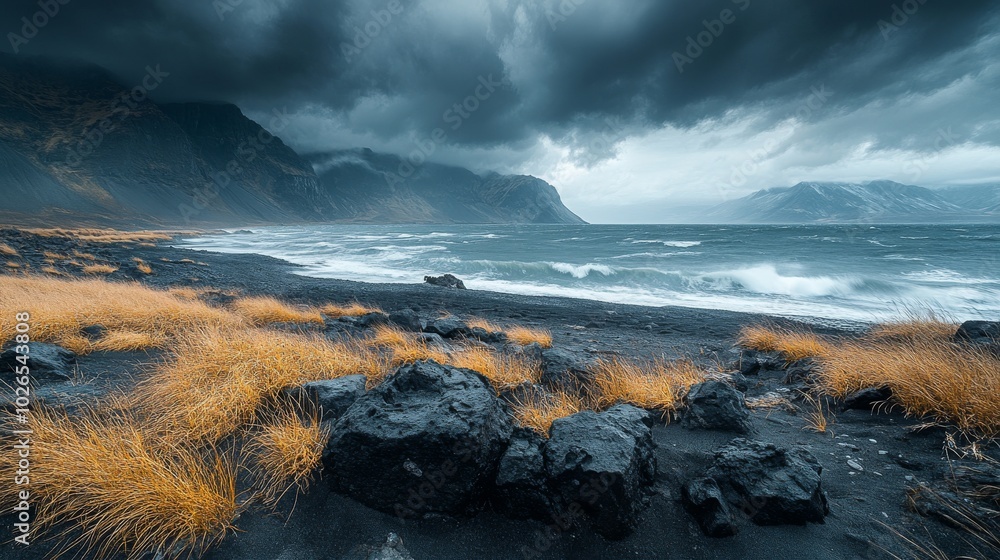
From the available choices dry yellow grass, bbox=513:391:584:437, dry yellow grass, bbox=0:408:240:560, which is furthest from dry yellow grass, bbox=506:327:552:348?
dry yellow grass, bbox=0:408:240:560

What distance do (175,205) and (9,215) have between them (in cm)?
7699

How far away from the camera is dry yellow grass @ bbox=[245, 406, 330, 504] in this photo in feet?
9.84

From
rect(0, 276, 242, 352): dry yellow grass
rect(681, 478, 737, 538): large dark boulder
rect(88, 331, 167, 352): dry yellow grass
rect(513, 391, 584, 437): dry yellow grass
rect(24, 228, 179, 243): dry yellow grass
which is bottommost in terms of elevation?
rect(681, 478, 737, 538): large dark boulder

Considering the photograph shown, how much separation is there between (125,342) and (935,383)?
11.2 meters

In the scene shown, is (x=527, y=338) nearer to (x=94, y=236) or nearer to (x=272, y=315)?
(x=272, y=315)

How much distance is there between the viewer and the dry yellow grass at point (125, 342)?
Answer: 238 inches

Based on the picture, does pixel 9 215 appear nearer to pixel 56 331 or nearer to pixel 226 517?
pixel 56 331

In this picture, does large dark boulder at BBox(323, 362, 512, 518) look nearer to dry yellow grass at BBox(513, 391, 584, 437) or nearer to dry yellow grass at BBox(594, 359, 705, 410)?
dry yellow grass at BBox(513, 391, 584, 437)

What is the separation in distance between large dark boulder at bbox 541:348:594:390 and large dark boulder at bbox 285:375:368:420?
2.63m

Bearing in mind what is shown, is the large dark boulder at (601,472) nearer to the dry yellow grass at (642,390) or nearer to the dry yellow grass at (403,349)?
the dry yellow grass at (642,390)

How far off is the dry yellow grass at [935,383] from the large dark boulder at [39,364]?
10.1 m

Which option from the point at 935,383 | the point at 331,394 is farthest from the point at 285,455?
the point at 935,383

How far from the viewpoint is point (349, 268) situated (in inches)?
1288

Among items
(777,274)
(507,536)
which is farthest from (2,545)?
(777,274)
